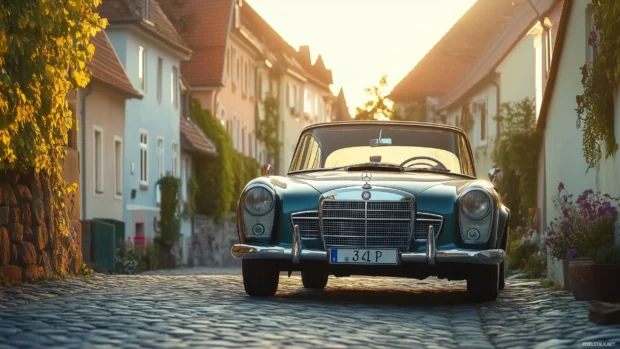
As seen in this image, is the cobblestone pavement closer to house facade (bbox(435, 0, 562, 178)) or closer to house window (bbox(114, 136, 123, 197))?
house facade (bbox(435, 0, 562, 178))

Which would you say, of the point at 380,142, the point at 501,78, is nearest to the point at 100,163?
the point at 501,78

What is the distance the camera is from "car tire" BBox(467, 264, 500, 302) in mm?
10547

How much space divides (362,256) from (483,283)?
3.87 ft

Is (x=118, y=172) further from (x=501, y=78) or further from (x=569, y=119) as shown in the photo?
(x=569, y=119)

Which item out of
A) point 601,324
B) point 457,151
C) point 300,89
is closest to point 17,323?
Result: point 601,324

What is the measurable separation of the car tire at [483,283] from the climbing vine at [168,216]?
27432 mm

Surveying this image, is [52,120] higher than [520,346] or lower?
higher

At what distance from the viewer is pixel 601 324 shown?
27.0 ft

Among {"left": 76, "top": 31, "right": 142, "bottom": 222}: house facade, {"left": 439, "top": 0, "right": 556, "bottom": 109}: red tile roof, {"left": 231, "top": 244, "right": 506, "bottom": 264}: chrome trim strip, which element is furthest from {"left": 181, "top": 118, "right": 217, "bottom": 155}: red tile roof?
{"left": 231, "top": 244, "right": 506, "bottom": 264}: chrome trim strip

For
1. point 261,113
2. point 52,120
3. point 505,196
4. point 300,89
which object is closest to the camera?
point 52,120

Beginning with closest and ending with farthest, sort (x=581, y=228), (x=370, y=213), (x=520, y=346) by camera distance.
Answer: (x=520, y=346)
(x=370, y=213)
(x=581, y=228)

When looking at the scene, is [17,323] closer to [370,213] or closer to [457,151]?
[370,213]

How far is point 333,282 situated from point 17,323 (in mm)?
6586

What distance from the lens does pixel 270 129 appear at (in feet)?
195
